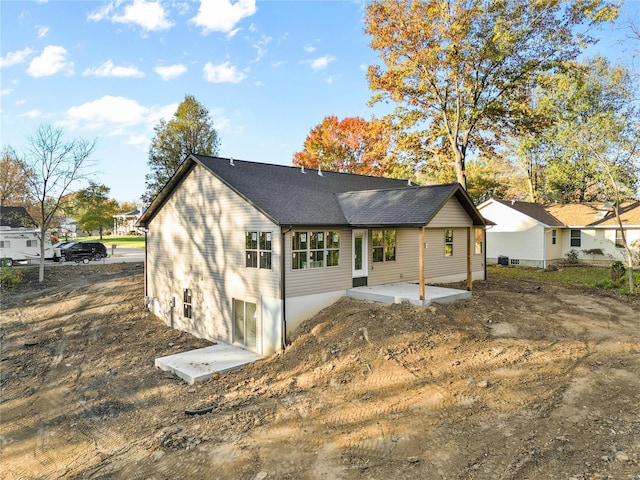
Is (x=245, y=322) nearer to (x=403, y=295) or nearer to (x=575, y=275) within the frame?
(x=403, y=295)

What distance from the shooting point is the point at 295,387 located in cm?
852

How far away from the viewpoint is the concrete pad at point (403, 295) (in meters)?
11.4

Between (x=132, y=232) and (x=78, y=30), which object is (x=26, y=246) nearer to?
(x=78, y=30)

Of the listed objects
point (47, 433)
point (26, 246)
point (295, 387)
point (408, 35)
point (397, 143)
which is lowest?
point (47, 433)

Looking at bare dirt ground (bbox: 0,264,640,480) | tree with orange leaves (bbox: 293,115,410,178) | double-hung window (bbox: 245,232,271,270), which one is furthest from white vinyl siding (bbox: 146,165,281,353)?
tree with orange leaves (bbox: 293,115,410,178)

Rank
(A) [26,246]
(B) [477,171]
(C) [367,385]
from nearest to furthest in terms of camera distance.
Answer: (C) [367,385] < (A) [26,246] < (B) [477,171]

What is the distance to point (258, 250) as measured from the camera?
11.8 m

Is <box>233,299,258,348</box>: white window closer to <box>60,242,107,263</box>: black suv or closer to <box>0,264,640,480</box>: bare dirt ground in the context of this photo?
<box>0,264,640,480</box>: bare dirt ground

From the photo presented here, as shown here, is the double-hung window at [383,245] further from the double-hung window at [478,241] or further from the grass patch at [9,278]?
the grass patch at [9,278]

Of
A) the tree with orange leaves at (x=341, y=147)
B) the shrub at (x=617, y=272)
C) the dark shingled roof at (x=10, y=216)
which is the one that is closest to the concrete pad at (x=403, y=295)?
the shrub at (x=617, y=272)

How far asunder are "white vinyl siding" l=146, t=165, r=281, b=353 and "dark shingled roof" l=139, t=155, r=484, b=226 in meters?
0.41

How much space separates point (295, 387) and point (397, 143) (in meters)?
18.9

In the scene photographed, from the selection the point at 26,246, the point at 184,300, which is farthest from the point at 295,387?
the point at 26,246

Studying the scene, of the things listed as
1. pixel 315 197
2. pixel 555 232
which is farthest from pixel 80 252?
pixel 555 232
